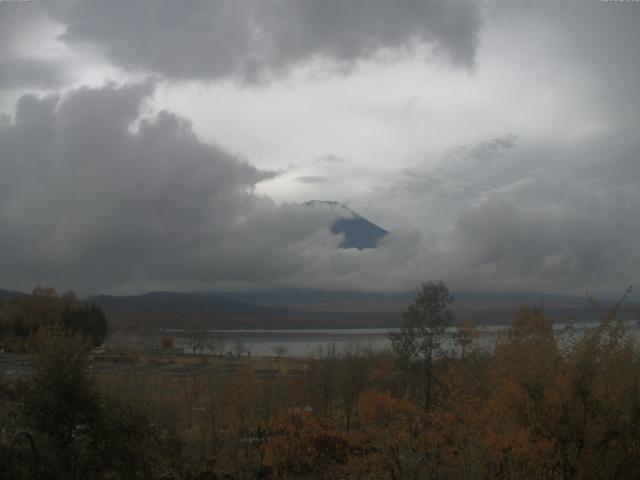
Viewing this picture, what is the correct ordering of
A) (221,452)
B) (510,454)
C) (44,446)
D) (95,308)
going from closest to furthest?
(44,446), (510,454), (221,452), (95,308)

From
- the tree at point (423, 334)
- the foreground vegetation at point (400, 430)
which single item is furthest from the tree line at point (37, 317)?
the foreground vegetation at point (400, 430)

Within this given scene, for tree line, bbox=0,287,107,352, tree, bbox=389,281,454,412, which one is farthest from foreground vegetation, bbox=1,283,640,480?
tree line, bbox=0,287,107,352

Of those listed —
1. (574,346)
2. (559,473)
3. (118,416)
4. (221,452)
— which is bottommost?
(221,452)

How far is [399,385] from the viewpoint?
133ft

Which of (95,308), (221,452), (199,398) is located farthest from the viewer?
(95,308)

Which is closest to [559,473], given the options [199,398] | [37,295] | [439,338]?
[199,398]

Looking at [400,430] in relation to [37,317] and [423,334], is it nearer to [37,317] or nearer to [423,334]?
[423,334]

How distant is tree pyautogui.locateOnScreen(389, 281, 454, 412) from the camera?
39.4m

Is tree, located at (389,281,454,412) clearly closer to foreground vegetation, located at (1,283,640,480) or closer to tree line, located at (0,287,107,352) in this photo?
foreground vegetation, located at (1,283,640,480)

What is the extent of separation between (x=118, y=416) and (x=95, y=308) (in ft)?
310

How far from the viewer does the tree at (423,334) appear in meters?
39.4

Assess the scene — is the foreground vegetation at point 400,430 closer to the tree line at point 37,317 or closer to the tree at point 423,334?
the tree at point 423,334

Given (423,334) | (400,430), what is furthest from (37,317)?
(400,430)

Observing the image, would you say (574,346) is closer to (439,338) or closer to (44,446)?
(44,446)
